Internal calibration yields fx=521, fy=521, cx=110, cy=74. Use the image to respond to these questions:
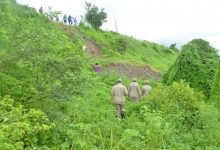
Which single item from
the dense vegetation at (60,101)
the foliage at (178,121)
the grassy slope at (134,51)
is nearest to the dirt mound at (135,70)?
the grassy slope at (134,51)

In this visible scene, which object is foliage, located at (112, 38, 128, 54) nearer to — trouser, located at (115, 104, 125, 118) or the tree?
the tree

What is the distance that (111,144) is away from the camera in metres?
9.49

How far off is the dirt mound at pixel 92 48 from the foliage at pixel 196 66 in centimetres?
1319

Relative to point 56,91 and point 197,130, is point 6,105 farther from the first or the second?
point 197,130

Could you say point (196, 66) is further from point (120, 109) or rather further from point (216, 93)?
point (120, 109)

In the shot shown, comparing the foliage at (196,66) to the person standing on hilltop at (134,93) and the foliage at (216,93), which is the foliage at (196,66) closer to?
the foliage at (216,93)

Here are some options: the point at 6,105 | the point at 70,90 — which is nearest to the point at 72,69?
the point at 70,90

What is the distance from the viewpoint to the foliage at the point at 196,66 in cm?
1922

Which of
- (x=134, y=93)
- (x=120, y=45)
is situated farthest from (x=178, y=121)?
(x=120, y=45)

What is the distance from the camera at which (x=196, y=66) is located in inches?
787

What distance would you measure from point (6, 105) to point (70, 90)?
2529 mm

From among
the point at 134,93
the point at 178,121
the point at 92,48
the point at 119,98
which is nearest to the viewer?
the point at 178,121

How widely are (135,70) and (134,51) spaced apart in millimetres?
10600

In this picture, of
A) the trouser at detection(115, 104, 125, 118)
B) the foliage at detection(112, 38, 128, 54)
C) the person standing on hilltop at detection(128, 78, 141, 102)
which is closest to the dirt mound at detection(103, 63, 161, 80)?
the foliage at detection(112, 38, 128, 54)
